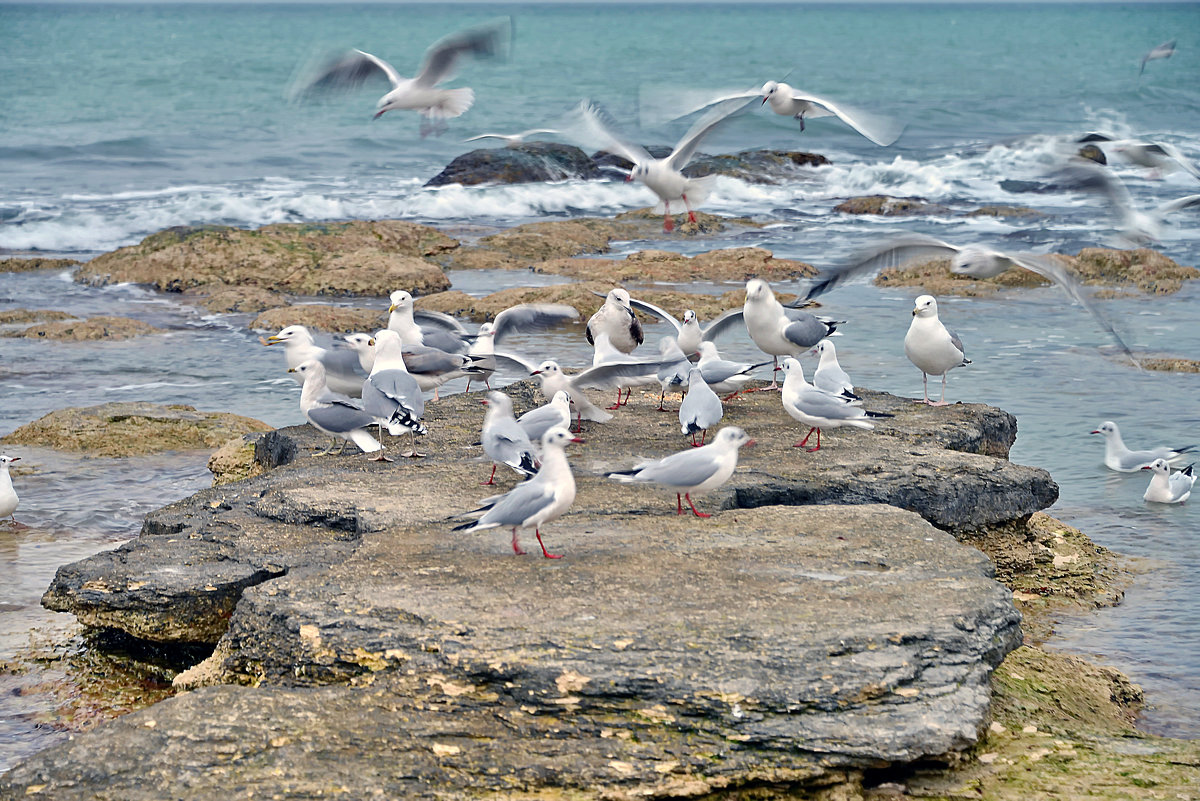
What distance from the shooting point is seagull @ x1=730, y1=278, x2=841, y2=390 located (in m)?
7.84

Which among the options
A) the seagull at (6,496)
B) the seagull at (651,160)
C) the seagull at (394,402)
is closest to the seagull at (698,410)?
the seagull at (394,402)

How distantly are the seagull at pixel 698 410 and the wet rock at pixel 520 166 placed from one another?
63.3 feet

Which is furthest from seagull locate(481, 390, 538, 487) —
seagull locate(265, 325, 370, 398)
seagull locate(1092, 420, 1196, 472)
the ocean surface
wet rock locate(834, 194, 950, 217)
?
wet rock locate(834, 194, 950, 217)

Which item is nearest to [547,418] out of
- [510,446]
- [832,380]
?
[510,446]

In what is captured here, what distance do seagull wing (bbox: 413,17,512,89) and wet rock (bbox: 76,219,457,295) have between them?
5496mm

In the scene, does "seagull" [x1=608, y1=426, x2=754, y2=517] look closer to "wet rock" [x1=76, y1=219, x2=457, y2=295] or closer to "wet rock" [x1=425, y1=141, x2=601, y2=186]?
"wet rock" [x1=76, y1=219, x2=457, y2=295]

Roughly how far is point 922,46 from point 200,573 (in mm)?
86707

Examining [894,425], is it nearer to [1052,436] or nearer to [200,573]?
[1052,436]

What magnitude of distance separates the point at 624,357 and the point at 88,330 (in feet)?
24.5

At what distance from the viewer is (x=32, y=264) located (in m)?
17.3

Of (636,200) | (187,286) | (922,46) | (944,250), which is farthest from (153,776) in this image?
(922,46)

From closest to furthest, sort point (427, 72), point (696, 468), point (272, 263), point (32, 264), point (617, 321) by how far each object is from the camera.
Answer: point (696, 468)
point (617, 321)
point (427, 72)
point (272, 263)
point (32, 264)

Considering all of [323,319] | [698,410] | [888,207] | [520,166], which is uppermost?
[698,410]

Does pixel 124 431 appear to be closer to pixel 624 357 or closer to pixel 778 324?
pixel 624 357
